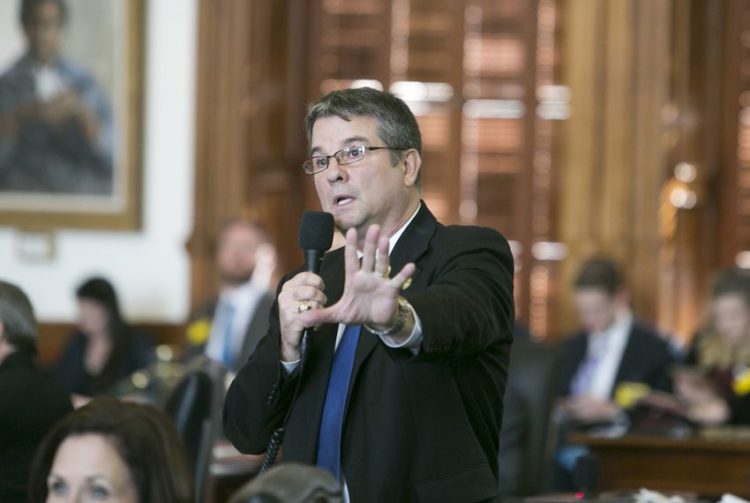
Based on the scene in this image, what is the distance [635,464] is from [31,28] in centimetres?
535

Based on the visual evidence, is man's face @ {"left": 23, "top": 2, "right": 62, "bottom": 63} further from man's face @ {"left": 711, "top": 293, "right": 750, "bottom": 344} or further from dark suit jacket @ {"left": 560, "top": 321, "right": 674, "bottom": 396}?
man's face @ {"left": 711, "top": 293, "right": 750, "bottom": 344}

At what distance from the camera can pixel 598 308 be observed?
8281 mm

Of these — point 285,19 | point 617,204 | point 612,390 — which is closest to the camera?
point 612,390

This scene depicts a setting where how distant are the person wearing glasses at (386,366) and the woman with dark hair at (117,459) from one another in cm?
41

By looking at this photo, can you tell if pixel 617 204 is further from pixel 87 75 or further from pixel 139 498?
pixel 139 498

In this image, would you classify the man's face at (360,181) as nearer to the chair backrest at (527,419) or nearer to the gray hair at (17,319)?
the gray hair at (17,319)

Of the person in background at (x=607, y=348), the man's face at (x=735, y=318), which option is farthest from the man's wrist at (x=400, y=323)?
the person in background at (x=607, y=348)

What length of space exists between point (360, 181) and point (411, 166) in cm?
16

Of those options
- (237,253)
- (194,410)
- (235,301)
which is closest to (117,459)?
(194,410)

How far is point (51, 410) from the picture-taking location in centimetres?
414

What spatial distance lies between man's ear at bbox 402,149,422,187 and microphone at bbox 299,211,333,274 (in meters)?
0.29

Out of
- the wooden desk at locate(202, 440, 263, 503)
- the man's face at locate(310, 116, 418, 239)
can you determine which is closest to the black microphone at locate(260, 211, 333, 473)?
the man's face at locate(310, 116, 418, 239)

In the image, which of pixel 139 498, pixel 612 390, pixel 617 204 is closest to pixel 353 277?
pixel 139 498

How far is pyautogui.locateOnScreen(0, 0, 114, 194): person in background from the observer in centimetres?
988
